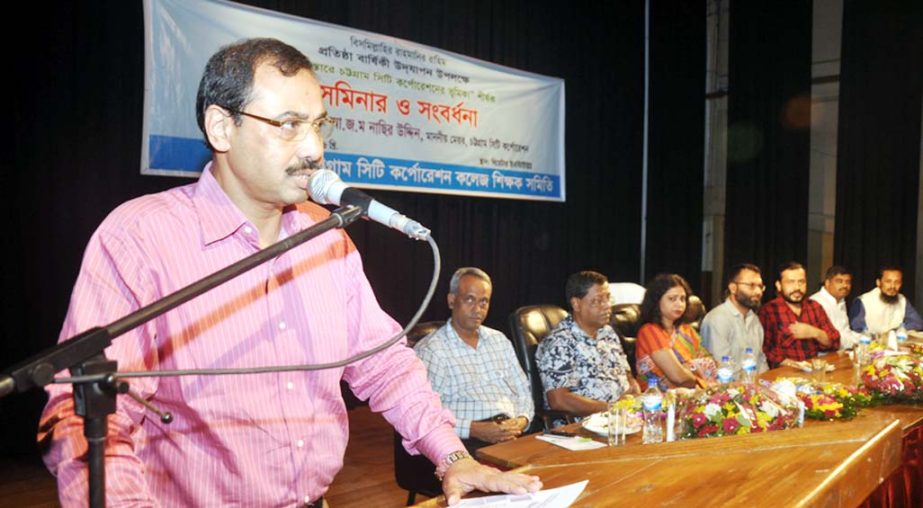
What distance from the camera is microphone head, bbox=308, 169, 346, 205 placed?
1.02 m

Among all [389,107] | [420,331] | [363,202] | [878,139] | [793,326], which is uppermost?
[878,139]

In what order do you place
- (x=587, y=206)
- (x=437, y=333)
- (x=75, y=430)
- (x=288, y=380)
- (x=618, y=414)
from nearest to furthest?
(x=75, y=430) < (x=288, y=380) < (x=618, y=414) < (x=437, y=333) < (x=587, y=206)

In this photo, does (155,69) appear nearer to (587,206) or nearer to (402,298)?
(402,298)

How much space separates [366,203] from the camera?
96cm

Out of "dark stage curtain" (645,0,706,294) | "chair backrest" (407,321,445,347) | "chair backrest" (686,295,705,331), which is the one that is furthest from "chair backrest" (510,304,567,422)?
"dark stage curtain" (645,0,706,294)

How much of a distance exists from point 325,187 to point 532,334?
2550mm

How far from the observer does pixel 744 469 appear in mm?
1291

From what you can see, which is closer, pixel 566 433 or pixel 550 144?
pixel 566 433

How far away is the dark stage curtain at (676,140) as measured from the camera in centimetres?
762

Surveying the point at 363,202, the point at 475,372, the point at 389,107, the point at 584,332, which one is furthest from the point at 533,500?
the point at 389,107

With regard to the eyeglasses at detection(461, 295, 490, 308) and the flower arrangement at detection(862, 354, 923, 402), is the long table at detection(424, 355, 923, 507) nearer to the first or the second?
the flower arrangement at detection(862, 354, 923, 402)

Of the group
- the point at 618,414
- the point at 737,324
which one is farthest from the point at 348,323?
the point at 737,324

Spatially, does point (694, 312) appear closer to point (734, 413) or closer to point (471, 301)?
point (471, 301)

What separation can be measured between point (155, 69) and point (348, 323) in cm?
308
